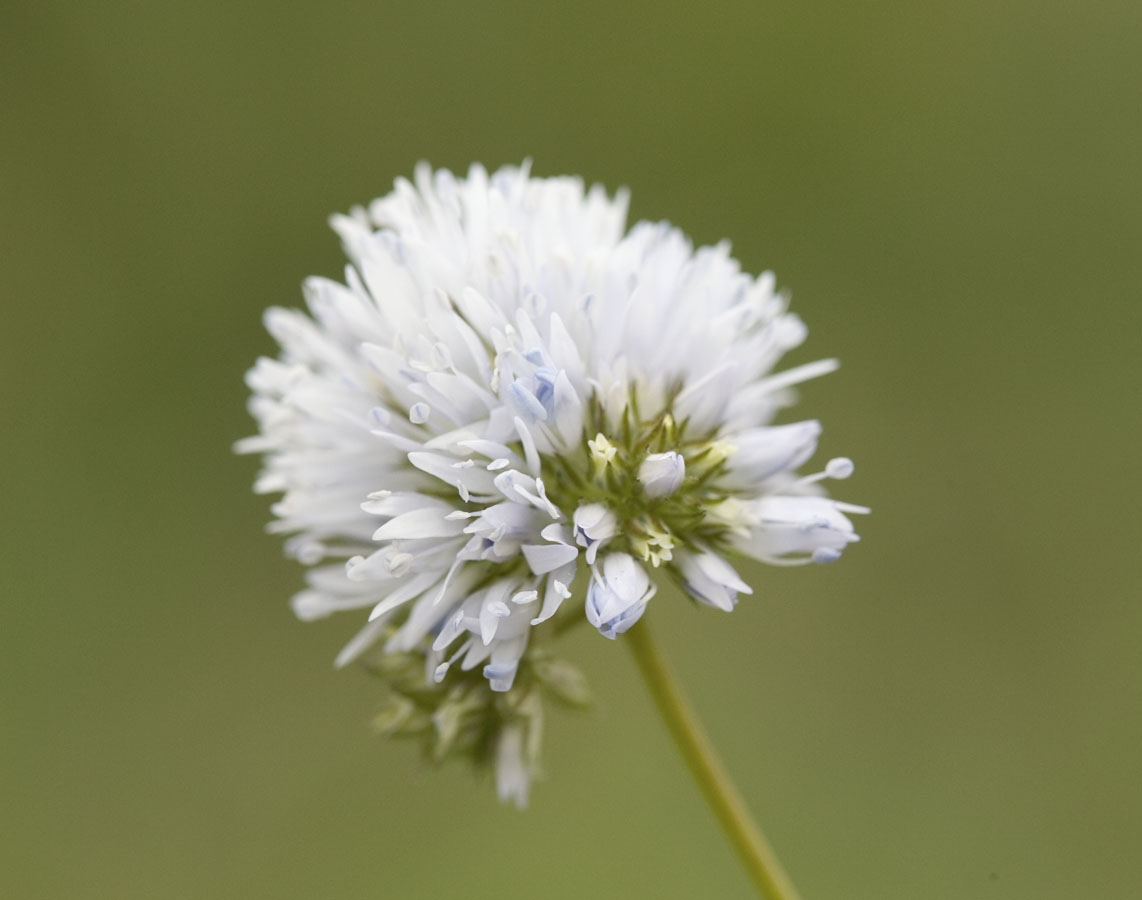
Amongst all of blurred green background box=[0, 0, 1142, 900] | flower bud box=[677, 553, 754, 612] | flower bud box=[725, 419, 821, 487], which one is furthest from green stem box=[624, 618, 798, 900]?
blurred green background box=[0, 0, 1142, 900]

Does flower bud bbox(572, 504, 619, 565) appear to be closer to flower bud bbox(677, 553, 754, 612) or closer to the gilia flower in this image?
the gilia flower

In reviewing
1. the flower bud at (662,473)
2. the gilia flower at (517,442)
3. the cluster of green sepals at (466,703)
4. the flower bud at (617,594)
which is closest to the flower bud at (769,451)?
the gilia flower at (517,442)

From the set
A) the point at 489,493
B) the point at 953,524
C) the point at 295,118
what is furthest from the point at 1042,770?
the point at 295,118

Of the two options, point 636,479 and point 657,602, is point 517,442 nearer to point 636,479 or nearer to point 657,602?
point 636,479

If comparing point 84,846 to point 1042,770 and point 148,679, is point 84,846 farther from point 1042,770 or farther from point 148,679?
point 1042,770

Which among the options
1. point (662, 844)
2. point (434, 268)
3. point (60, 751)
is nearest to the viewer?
point (434, 268)

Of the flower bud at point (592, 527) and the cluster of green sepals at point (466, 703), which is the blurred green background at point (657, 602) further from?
the flower bud at point (592, 527)

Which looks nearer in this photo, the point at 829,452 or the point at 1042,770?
the point at 1042,770
